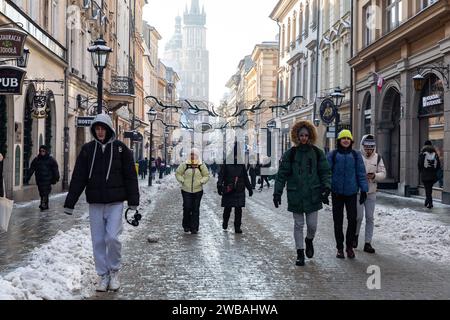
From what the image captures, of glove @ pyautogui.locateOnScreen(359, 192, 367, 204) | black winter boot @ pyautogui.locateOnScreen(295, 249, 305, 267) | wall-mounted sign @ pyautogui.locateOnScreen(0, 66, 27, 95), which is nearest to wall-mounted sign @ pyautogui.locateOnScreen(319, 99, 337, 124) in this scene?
wall-mounted sign @ pyautogui.locateOnScreen(0, 66, 27, 95)

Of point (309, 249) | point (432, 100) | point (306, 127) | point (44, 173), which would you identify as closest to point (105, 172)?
point (306, 127)

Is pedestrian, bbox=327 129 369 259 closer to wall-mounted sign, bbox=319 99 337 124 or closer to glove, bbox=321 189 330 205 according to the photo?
glove, bbox=321 189 330 205

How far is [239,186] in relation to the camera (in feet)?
39.0

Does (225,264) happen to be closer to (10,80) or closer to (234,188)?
(234,188)

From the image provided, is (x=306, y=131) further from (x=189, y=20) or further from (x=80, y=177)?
(x=189, y=20)

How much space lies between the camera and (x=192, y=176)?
11.8m

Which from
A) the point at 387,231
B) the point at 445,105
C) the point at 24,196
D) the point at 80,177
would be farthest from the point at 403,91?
the point at 80,177

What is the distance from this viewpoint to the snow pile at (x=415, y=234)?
9.16m

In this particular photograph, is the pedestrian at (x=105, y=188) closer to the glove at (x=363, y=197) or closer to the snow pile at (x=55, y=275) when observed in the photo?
the snow pile at (x=55, y=275)

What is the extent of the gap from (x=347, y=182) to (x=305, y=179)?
30.0 inches

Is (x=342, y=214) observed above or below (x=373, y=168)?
below

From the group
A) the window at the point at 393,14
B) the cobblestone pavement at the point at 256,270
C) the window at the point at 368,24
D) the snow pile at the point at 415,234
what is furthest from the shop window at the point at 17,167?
the window at the point at 368,24

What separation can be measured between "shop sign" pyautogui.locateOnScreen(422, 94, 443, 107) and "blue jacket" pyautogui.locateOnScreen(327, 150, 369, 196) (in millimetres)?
11679

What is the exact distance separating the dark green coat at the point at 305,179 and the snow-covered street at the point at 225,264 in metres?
0.81
